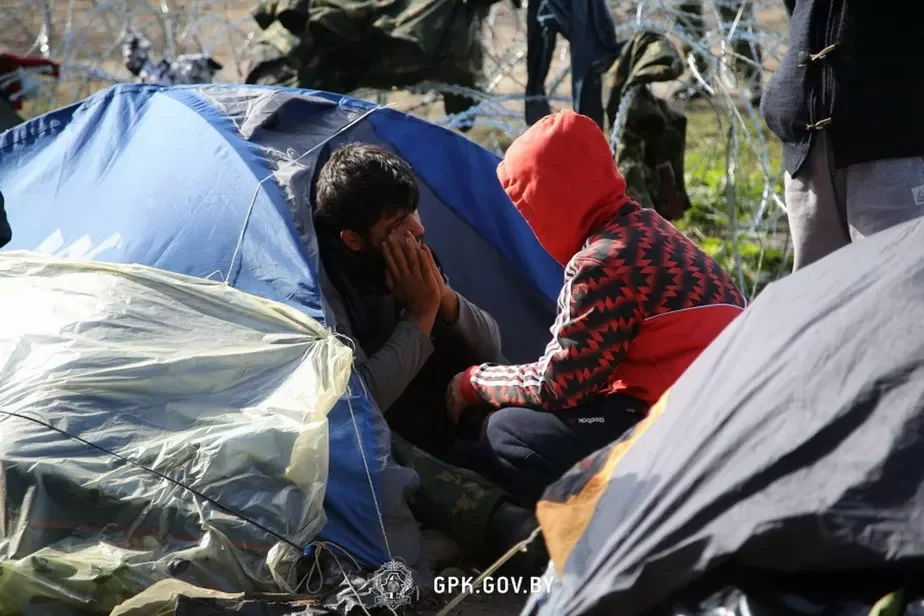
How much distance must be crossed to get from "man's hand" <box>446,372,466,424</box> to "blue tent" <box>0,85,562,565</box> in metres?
0.34

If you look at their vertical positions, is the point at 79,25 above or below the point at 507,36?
above

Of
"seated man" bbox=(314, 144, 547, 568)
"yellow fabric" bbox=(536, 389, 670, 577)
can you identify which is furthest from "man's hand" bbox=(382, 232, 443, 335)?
"yellow fabric" bbox=(536, 389, 670, 577)

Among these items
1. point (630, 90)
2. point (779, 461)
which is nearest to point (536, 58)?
point (630, 90)

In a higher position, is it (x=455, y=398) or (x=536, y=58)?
(x=536, y=58)

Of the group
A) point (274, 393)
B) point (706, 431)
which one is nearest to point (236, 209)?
point (274, 393)

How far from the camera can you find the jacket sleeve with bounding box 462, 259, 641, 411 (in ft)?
9.08

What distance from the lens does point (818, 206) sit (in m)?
2.98

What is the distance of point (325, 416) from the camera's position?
2799 millimetres

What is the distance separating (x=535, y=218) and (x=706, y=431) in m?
1.30

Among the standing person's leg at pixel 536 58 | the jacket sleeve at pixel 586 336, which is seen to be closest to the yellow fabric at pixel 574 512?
the jacket sleeve at pixel 586 336

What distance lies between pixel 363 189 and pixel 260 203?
0.28 m

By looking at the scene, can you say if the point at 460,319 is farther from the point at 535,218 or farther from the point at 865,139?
the point at 865,139

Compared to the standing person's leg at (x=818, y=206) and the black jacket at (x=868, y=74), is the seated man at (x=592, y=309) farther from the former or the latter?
the black jacket at (x=868, y=74)

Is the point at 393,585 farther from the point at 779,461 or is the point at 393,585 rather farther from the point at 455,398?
the point at 779,461
